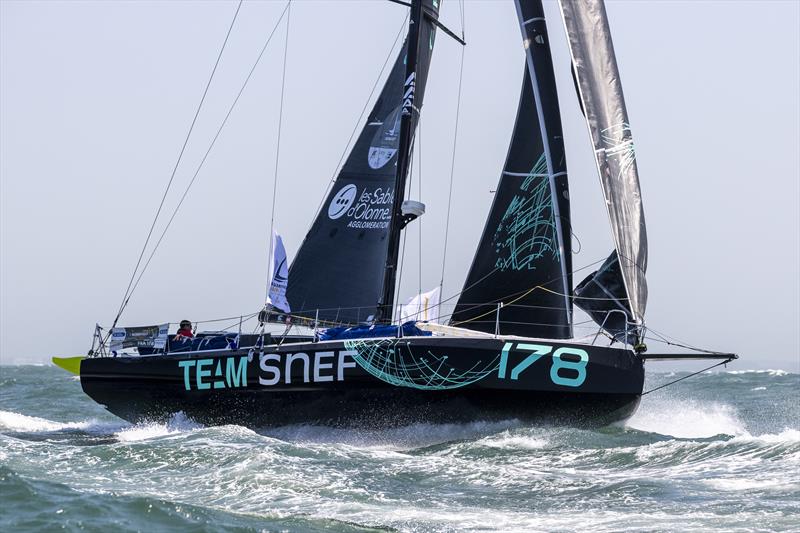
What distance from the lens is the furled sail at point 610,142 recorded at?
44.3 feet

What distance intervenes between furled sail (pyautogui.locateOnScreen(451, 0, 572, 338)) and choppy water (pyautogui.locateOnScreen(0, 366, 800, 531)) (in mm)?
2090

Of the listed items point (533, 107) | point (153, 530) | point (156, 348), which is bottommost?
point (153, 530)

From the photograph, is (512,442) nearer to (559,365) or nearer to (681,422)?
(559,365)

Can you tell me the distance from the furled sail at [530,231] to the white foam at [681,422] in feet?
6.60

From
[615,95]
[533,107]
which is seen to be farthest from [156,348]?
[615,95]

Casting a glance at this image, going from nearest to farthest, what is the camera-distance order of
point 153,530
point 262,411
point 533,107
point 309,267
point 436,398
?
point 153,530, point 436,398, point 262,411, point 533,107, point 309,267

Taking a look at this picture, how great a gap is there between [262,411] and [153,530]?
6.48 m

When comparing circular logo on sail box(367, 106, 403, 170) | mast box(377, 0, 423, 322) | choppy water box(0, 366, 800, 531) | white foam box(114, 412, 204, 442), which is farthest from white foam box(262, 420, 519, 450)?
circular logo on sail box(367, 106, 403, 170)

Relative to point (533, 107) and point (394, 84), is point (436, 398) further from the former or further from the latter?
point (394, 84)

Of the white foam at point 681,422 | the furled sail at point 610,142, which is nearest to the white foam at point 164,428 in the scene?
the furled sail at point 610,142

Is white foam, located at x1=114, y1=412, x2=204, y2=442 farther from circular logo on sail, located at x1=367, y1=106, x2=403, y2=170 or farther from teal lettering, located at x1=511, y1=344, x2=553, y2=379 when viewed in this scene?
circular logo on sail, located at x1=367, y1=106, x2=403, y2=170

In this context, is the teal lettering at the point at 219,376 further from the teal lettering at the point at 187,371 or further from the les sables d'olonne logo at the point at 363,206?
the les sables d'olonne logo at the point at 363,206

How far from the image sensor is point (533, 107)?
1467cm

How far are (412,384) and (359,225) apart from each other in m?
4.26
